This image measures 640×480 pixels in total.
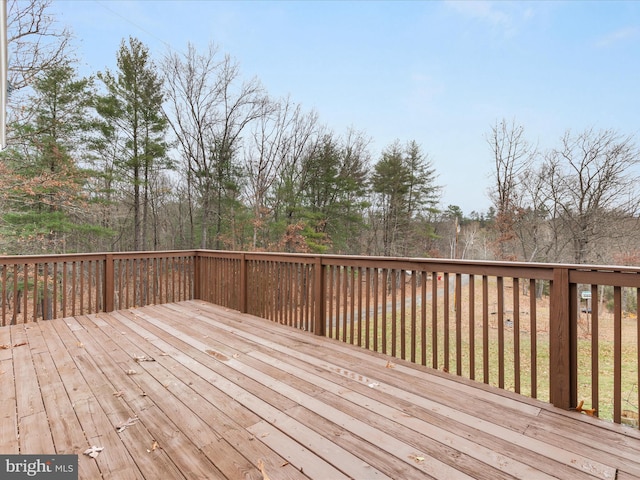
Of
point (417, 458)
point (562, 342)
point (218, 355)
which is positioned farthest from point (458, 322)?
point (218, 355)

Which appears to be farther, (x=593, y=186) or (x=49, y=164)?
(x=593, y=186)

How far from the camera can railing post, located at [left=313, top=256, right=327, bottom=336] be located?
131 inches

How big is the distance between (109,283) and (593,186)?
504 inches

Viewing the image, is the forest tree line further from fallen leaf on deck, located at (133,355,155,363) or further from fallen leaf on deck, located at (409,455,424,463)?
fallen leaf on deck, located at (409,455,424,463)

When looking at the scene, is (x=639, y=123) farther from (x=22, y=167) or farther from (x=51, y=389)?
(x=22, y=167)

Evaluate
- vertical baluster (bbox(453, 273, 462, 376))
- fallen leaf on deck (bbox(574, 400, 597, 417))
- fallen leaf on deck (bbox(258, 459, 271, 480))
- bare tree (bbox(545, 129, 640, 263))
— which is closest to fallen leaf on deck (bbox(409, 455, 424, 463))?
fallen leaf on deck (bbox(258, 459, 271, 480))

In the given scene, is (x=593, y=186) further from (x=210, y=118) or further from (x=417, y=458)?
(x=210, y=118)

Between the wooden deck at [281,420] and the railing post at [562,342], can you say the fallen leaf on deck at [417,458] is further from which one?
the railing post at [562,342]

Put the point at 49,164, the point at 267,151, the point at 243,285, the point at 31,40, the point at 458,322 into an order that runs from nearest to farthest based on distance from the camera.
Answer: the point at 458,322 → the point at 243,285 → the point at 31,40 → the point at 49,164 → the point at 267,151

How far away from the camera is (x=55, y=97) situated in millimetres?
7961

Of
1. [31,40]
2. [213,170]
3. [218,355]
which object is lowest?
[218,355]

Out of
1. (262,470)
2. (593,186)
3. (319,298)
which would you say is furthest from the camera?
(593,186)

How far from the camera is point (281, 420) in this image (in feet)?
5.64

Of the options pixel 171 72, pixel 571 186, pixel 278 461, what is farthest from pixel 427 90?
pixel 278 461
